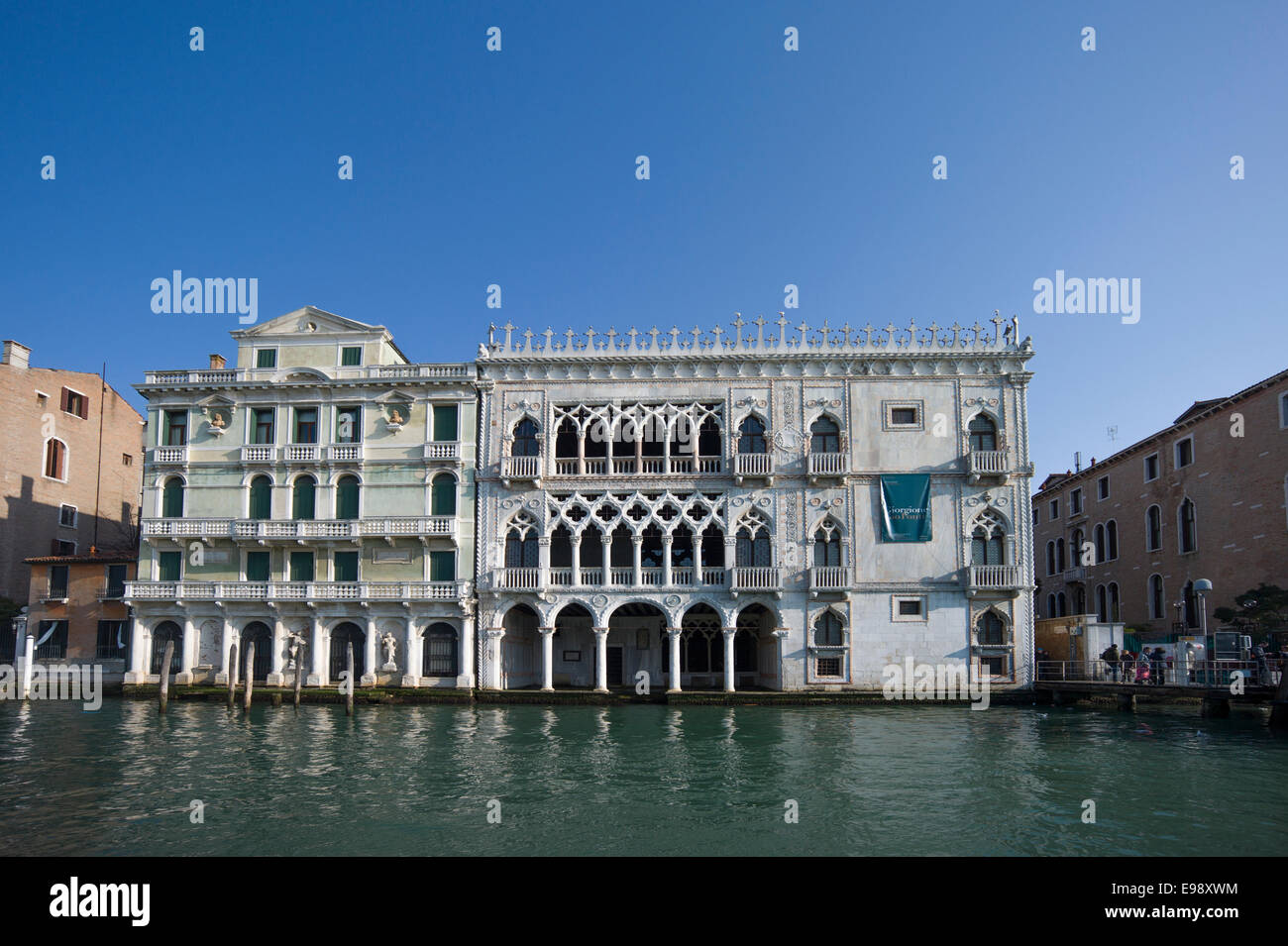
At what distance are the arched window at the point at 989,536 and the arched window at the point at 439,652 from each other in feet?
64.0

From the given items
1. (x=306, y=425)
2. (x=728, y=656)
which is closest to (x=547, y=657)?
(x=728, y=656)

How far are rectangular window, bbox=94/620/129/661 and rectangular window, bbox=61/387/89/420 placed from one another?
44.4 feet

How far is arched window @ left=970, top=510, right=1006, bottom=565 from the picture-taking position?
33438 mm

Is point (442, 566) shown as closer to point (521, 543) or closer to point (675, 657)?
point (521, 543)

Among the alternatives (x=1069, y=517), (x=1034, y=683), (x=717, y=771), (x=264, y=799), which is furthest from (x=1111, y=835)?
(x=1069, y=517)

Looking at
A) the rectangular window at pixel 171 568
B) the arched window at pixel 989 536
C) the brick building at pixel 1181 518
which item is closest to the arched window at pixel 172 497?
the rectangular window at pixel 171 568

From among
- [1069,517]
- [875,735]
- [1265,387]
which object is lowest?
[875,735]

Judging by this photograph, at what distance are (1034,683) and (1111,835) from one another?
1983 cm

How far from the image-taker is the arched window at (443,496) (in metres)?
35.1

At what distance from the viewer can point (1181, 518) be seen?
39094 mm

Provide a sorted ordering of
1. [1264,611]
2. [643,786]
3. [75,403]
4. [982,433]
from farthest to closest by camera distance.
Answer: [75,403], [982,433], [1264,611], [643,786]

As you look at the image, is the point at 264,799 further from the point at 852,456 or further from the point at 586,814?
the point at 852,456

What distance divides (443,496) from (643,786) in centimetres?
1969

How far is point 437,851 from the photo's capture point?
12.9 m
